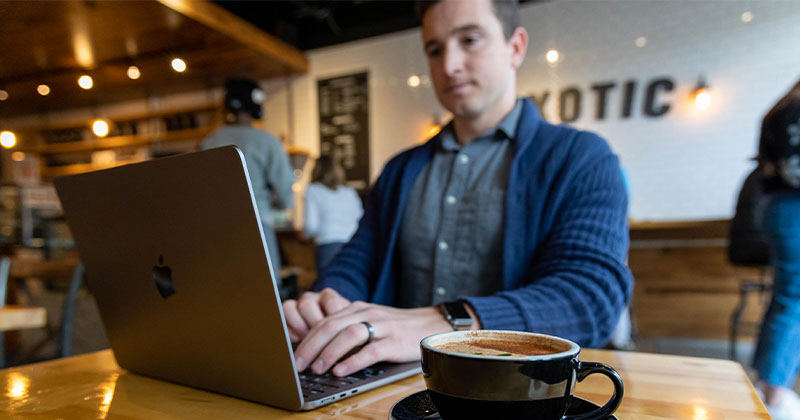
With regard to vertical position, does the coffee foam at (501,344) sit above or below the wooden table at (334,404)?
above

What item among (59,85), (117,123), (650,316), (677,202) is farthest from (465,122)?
(117,123)

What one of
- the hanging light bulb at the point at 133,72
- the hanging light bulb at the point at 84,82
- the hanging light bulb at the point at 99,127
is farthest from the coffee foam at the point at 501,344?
the hanging light bulb at the point at 99,127

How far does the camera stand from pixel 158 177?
0.46 metres

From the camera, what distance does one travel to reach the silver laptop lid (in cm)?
41

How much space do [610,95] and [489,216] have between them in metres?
3.69

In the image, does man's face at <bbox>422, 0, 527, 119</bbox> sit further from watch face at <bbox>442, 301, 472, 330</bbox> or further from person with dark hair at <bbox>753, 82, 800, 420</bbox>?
person with dark hair at <bbox>753, 82, 800, 420</bbox>

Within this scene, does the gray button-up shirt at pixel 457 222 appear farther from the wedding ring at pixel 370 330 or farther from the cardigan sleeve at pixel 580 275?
the wedding ring at pixel 370 330

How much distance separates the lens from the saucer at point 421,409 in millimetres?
375

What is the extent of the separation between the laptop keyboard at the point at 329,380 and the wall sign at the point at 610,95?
166 inches

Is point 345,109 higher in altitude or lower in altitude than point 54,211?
higher

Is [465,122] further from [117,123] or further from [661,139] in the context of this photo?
[117,123]

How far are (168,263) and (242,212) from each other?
5.8 inches

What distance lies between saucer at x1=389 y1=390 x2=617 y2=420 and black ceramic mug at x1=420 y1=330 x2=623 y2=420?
19 millimetres

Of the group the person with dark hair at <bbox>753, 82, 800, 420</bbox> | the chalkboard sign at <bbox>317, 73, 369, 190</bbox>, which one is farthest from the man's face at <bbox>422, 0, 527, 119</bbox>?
the chalkboard sign at <bbox>317, 73, 369, 190</bbox>
